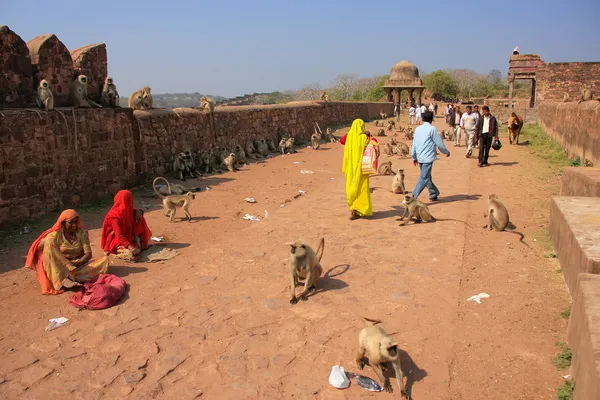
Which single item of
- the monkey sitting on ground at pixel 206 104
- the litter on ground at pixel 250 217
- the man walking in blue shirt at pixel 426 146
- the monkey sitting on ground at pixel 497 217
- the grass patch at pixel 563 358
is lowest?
the grass patch at pixel 563 358

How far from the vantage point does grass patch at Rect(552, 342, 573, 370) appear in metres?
3.95

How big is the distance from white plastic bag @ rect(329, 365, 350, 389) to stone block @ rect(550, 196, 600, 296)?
8.43ft

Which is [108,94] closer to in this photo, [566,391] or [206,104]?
[206,104]

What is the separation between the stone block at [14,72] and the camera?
869 centimetres

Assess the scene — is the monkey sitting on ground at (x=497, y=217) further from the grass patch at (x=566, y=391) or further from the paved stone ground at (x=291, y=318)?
the grass patch at (x=566, y=391)

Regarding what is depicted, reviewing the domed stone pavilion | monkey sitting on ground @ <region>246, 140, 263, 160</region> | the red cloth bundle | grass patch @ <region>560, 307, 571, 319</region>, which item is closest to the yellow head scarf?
grass patch @ <region>560, 307, 571, 319</region>

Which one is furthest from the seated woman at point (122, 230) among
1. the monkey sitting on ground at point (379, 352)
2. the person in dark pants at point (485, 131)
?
the person in dark pants at point (485, 131)

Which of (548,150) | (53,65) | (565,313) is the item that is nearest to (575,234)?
(565,313)

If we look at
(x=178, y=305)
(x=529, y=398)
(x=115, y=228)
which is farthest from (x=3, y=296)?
(x=529, y=398)

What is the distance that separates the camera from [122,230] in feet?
22.5

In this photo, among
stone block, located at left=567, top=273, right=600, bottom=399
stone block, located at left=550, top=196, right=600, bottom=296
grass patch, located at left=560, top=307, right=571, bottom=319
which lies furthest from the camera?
grass patch, located at left=560, top=307, right=571, bottom=319

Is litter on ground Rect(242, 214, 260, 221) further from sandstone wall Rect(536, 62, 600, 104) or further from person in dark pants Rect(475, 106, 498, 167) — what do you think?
sandstone wall Rect(536, 62, 600, 104)

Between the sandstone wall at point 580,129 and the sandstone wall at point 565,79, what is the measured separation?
12.0 m

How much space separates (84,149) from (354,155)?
5.75 meters
